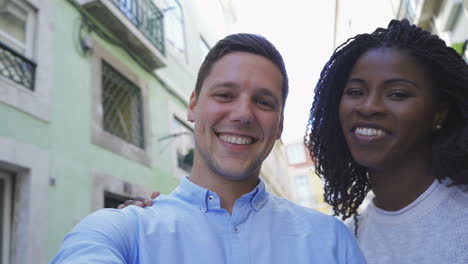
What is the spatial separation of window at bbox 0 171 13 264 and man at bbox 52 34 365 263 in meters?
4.29

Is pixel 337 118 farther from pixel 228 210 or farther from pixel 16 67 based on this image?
pixel 16 67

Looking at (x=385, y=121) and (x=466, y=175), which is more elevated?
(x=385, y=121)

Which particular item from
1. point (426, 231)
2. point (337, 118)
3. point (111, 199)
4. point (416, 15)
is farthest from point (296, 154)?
point (426, 231)

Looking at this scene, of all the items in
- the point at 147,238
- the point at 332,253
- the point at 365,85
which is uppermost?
the point at 365,85

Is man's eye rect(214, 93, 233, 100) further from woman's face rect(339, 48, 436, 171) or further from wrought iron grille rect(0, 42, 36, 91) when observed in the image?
wrought iron grille rect(0, 42, 36, 91)

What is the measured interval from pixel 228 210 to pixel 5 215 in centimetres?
455

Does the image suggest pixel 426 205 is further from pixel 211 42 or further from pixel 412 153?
pixel 211 42

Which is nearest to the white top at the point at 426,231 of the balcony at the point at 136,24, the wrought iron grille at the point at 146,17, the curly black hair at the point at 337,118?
the curly black hair at the point at 337,118

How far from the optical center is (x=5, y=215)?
17.0ft

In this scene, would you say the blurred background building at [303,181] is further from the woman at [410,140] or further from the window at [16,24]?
the woman at [410,140]

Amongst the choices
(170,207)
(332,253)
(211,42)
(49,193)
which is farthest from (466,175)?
(211,42)

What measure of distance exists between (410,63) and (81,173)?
5.39m

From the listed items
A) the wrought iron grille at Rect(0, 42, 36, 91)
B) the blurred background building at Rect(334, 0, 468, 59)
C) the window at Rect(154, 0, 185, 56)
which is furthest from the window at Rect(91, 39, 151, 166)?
the blurred background building at Rect(334, 0, 468, 59)

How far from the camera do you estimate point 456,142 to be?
202 centimetres
